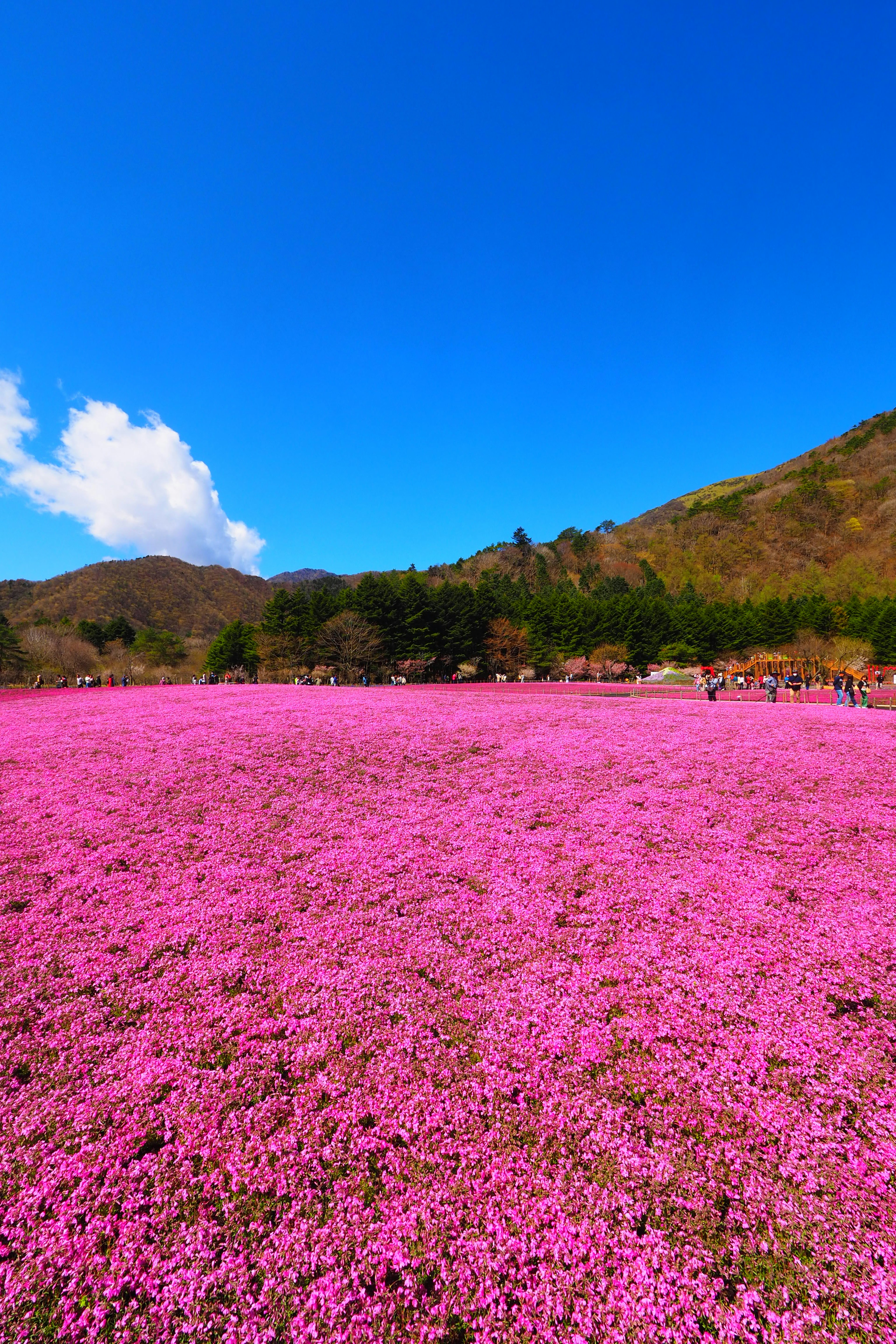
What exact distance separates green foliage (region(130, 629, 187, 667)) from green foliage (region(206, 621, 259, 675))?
35.7 feet

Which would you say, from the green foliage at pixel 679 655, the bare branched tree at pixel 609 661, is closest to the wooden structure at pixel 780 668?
the bare branched tree at pixel 609 661

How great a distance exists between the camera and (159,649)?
77.4 meters

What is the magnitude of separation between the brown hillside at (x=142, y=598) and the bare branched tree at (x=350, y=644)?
2543 inches

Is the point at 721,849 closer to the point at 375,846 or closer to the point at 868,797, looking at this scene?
the point at 868,797

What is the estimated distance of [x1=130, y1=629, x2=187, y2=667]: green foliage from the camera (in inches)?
2948

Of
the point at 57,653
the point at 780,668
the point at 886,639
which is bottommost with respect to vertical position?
the point at 780,668

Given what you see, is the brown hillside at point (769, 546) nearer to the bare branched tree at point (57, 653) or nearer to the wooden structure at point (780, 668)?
the wooden structure at point (780, 668)

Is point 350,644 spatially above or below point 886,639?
above

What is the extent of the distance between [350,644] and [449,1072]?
158 ft

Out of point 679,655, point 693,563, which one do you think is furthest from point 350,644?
point 693,563

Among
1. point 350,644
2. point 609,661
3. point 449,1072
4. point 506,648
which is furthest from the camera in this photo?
point 506,648

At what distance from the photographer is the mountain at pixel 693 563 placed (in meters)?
106

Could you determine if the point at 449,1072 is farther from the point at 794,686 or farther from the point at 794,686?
the point at 794,686

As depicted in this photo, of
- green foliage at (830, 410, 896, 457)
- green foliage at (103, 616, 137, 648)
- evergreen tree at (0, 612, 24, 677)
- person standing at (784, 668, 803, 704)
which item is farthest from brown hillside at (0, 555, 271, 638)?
green foliage at (830, 410, 896, 457)
